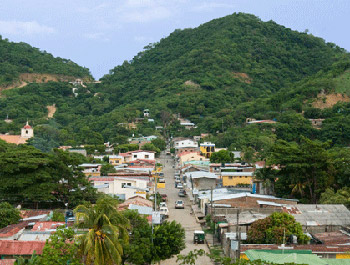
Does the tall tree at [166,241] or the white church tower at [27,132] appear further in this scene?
the white church tower at [27,132]

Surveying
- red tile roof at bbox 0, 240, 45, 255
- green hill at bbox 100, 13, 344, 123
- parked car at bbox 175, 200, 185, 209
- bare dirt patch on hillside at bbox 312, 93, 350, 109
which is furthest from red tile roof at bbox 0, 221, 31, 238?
bare dirt patch on hillside at bbox 312, 93, 350, 109

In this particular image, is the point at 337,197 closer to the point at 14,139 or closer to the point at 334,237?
the point at 334,237

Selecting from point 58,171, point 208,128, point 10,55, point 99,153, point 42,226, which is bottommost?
point 42,226

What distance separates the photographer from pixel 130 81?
11206 cm

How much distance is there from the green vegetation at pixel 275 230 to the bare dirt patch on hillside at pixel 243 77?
80.0 metres

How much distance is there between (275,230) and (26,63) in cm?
10196

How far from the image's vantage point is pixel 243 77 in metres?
103

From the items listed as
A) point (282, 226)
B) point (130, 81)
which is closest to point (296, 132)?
point (282, 226)

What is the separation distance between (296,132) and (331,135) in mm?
4260

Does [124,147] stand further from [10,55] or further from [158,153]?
A: [10,55]

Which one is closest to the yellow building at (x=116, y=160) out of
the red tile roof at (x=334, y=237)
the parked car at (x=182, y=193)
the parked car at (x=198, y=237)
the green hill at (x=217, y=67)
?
the parked car at (x=182, y=193)

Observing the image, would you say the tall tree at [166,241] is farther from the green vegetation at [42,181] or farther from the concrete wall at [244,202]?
the green vegetation at [42,181]

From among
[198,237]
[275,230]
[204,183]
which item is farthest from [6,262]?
[204,183]

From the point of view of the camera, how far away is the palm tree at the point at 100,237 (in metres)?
15.9
